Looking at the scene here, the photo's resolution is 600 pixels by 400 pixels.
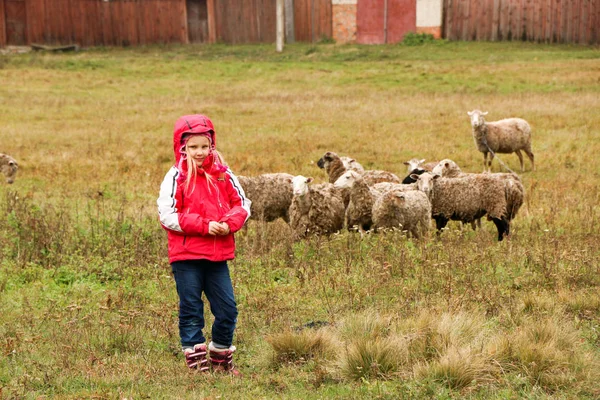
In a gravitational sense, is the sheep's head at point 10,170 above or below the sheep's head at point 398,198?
below

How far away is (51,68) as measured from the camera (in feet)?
105

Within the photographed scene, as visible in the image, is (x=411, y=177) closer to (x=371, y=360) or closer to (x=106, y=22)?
(x=371, y=360)

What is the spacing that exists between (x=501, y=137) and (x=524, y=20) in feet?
66.1

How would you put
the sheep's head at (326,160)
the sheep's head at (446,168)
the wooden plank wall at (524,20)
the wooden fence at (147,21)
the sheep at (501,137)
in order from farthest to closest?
the wooden fence at (147,21) → the wooden plank wall at (524,20) → the sheep at (501,137) → the sheep's head at (326,160) → the sheep's head at (446,168)

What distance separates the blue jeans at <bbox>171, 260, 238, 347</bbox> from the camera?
5789 mm

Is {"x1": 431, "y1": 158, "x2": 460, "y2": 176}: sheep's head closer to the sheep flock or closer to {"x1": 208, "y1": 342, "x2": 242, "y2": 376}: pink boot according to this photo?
the sheep flock

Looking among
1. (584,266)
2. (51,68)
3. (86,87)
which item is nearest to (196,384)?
(584,266)

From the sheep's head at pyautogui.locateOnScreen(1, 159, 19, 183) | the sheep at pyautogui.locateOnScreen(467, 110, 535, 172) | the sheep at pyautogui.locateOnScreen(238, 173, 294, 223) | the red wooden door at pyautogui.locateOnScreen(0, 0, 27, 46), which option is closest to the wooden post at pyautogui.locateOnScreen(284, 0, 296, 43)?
the red wooden door at pyautogui.locateOnScreen(0, 0, 27, 46)

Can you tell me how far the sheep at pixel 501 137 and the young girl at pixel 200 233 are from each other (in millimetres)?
11117

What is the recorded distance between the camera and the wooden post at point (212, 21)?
129 feet

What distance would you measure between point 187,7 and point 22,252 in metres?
31.9

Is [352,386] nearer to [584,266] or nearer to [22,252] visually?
[584,266]

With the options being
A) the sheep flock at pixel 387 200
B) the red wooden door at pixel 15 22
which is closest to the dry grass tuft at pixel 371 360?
the sheep flock at pixel 387 200

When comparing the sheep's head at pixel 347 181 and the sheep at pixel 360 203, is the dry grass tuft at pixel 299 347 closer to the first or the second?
the sheep at pixel 360 203
